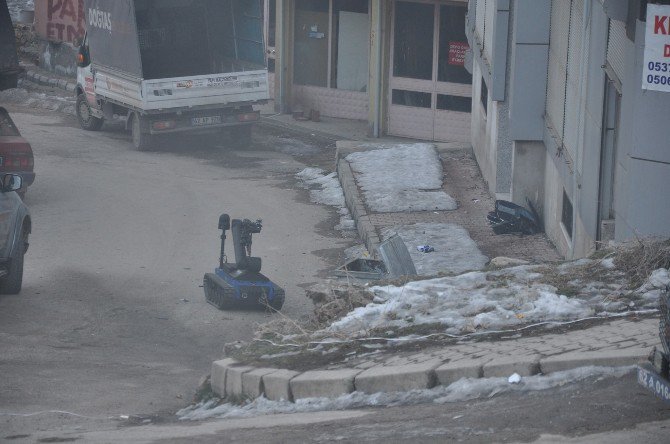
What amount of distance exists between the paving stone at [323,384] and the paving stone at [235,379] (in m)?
0.58

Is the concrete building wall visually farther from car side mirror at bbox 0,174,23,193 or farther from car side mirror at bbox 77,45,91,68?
car side mirror at bbox 77,45,91,68

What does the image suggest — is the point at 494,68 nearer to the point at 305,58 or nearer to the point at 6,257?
the point at 6,257

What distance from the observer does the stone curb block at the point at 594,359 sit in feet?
23.0

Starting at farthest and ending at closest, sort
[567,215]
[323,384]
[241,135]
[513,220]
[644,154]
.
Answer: [241,135] → [513,220] → [567,215] → [644,154] → [323,384]

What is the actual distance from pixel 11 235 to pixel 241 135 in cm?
1056

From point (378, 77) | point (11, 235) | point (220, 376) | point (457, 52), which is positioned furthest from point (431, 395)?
point (378, 77)

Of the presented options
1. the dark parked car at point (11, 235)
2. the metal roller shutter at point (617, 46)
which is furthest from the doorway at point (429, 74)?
the dark parked car at point (11, 235)

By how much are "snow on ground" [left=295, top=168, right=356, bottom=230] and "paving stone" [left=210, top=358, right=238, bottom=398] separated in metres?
7.63

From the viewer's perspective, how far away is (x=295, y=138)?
23.3 meters

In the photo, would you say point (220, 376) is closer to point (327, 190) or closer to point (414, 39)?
point (327, 190)

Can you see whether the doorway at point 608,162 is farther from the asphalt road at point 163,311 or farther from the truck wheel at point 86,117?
the truck wheel at point 86,117

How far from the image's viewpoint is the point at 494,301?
28.2ft

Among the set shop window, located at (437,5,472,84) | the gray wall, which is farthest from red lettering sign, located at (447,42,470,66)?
the gray wall

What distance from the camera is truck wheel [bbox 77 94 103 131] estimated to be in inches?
928
